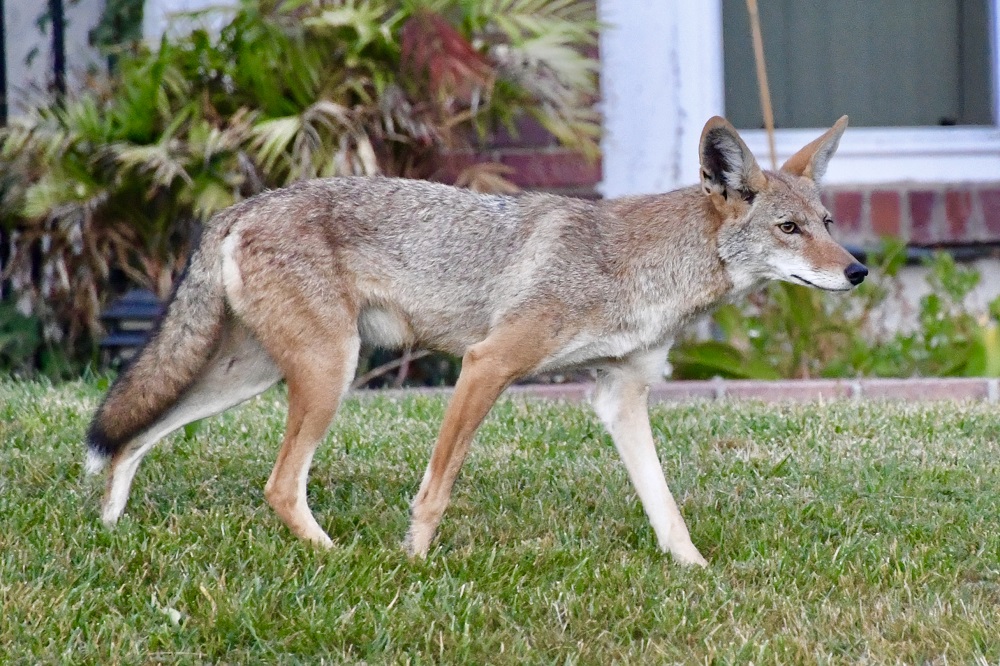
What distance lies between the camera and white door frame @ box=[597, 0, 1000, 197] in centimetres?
823

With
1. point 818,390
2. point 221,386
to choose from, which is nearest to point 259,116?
point 221,386

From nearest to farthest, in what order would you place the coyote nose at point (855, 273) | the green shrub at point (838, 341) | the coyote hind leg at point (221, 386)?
the coyote nose at point (855, 273)
the coyote hind leg at point (221, 386)
the green shrub at point (838, 341)

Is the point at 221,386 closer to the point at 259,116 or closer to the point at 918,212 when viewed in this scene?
the point at 259,116

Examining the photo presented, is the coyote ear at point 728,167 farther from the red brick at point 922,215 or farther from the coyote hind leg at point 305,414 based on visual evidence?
the red brick at point 922,215

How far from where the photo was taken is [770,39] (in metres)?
8.82

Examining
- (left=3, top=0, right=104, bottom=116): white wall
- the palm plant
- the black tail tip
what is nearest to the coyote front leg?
the black tail tip

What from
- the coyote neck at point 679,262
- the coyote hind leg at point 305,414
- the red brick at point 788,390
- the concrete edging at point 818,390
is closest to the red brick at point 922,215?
the concrete edging at point 818,390

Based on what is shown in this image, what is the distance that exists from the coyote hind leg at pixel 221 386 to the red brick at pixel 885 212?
4735mm

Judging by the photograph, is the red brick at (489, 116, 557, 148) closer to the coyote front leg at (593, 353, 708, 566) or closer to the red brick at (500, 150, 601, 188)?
the red brick at (500, 150, 601, 188)

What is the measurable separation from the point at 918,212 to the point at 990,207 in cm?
47

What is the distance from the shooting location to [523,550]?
169 inches

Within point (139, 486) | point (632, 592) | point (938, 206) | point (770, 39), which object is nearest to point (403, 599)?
point (632, 592)

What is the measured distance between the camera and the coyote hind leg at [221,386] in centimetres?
466

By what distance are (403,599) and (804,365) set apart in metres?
4.29
